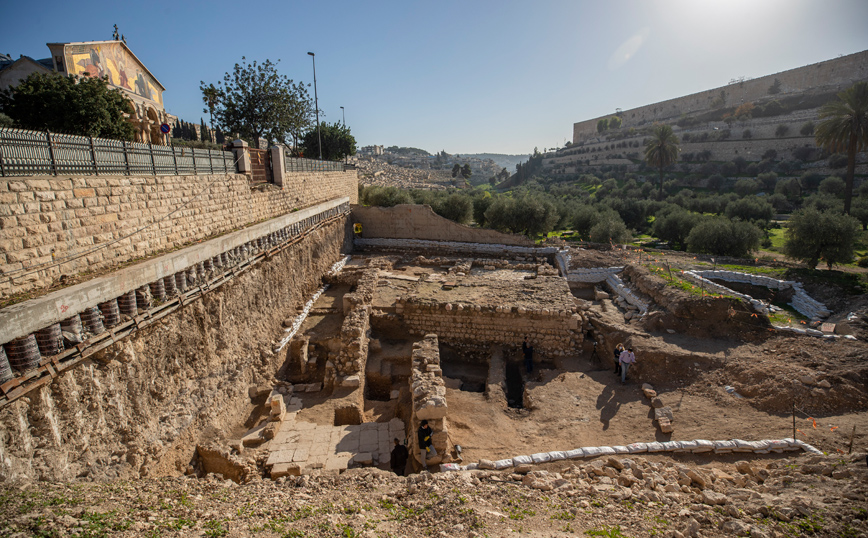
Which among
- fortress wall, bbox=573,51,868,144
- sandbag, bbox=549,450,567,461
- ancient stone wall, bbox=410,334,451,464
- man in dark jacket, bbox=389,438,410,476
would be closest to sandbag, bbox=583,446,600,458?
sandbag, bbox=549,450,567,461

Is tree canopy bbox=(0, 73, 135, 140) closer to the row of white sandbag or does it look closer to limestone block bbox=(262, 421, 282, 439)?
limestone block bbox=(262, 421, 282, 439)

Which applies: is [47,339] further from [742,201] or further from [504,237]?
[742,201]

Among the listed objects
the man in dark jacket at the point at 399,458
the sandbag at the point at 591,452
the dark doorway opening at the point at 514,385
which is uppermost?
the sandbag at the point at 591,452

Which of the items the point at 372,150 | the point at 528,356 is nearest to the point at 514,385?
the point at 528,356

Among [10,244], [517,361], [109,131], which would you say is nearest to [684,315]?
[517,361]

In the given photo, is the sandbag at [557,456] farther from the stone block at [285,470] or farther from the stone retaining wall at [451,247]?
the stone retaining wall at [451,247]

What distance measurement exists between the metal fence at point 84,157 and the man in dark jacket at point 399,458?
22.9 feet

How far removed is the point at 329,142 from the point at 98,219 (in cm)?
2577

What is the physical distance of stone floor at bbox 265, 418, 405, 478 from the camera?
689 cm

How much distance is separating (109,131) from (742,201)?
3699 cm

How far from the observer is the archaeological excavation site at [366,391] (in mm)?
4520

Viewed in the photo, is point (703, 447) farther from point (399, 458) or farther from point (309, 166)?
point (309, 166)

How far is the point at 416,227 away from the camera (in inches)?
869

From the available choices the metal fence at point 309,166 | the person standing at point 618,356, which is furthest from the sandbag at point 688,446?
the metal fence at point 309,166
